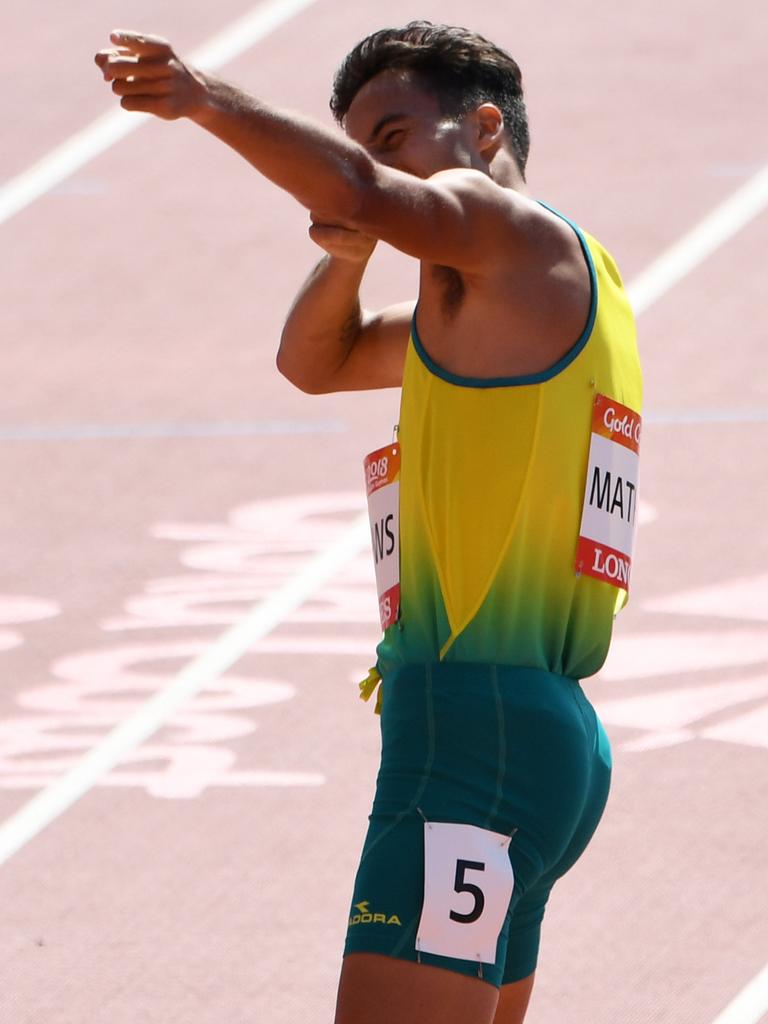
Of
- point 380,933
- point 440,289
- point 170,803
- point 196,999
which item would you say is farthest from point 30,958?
point 440,289

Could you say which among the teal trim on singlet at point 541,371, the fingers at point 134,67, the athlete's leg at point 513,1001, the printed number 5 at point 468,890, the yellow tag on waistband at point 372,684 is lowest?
the athlete's leg at point 513,1001

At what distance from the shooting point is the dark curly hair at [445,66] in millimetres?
3365

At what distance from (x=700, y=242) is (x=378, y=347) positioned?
777 centimetres

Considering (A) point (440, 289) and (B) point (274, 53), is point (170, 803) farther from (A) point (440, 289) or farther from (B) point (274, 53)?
(B) point (274, 53)

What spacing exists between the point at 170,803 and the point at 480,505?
121 inches

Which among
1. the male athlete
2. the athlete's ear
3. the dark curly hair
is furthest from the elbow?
the athlete's ear

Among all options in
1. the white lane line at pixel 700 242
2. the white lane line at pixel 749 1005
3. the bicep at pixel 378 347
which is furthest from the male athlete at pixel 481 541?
the white lane line at pixel 700 242

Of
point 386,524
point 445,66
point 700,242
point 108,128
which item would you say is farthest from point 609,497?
point 108,128

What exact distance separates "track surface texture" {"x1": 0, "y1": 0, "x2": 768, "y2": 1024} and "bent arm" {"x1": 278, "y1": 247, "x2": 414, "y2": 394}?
72.0 inches

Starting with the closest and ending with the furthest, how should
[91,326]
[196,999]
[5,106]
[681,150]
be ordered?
[196,999] < [91,326] < [681,150] < [5,106]

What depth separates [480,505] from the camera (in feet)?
10.6

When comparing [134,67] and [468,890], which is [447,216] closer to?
Answer: [134,67]

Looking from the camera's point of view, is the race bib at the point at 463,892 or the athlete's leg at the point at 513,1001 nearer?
the race bib at the point at 463,892

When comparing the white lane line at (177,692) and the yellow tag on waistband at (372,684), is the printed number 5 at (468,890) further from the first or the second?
the white lane line at (177,692)
